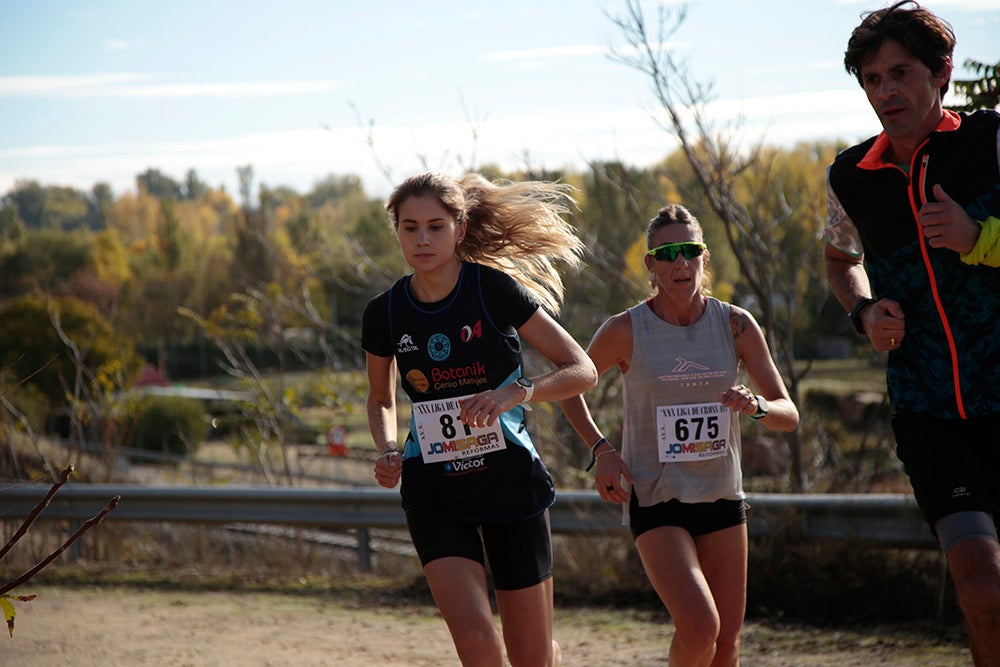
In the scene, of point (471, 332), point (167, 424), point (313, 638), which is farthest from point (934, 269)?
point (167, 424)

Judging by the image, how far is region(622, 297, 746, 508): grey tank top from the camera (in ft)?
14.1

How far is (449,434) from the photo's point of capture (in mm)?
4012

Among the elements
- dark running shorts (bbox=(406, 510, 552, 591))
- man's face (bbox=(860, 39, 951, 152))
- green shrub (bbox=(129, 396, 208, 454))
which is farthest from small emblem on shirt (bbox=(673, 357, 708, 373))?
green shrub (bbox=(129, 396, 208, 454))

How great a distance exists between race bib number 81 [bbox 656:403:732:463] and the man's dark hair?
1.40m

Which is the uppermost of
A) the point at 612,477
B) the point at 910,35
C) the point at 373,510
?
the point at 910,35

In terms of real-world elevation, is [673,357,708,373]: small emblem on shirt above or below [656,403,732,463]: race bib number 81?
above

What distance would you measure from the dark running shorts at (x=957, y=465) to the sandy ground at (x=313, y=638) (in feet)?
7.25

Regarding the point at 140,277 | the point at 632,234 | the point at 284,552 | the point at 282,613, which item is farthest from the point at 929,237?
the point at 140,277

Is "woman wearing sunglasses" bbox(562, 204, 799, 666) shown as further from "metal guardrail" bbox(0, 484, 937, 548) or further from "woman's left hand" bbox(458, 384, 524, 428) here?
"metal guardrail" bbox(0, 484, 937, 548)

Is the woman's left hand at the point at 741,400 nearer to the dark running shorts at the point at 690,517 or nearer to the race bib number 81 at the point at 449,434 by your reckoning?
the dark running shorts at the point at 690,517

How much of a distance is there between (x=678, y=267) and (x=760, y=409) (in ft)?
2.12

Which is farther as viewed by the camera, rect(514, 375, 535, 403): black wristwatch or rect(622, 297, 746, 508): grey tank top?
rect(622, 297, 746, 508): grey tank top

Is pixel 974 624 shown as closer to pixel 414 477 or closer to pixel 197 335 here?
pixel 414 477

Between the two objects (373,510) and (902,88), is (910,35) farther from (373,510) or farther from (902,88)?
(373,510)
